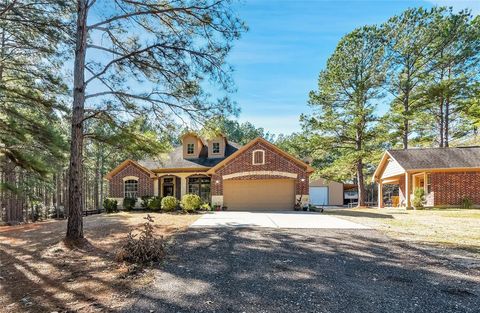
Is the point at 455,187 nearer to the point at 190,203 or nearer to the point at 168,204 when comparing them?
the point at 190,203

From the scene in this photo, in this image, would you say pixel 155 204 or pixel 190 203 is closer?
pixel 190 203

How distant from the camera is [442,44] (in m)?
22.0

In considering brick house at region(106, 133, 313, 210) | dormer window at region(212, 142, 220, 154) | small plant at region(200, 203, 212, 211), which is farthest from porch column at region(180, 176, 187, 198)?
small plant at region(200, 203, 212, 211)

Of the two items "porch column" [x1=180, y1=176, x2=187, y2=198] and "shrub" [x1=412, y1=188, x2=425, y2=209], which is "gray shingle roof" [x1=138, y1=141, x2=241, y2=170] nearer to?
"porch column" [x1=180, y1=176, x2=187, y2=198]

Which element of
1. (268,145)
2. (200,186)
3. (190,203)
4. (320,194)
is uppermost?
(268,145)

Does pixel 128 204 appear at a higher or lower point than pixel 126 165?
lower

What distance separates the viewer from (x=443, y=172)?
1802cm

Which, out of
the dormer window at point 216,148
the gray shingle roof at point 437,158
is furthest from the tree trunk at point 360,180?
the dormer window at point 216,148

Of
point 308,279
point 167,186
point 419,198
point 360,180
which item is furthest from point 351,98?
point 308,279

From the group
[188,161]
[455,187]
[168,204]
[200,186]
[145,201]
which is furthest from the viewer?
[188,161]

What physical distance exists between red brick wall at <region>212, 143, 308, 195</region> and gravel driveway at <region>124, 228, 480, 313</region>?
10567 mm

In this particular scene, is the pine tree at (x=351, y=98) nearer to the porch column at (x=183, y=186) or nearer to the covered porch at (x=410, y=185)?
the covered porch at (x=410, y=185)

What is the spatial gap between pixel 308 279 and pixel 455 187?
17962mm

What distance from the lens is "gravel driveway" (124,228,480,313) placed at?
12.2 ft
